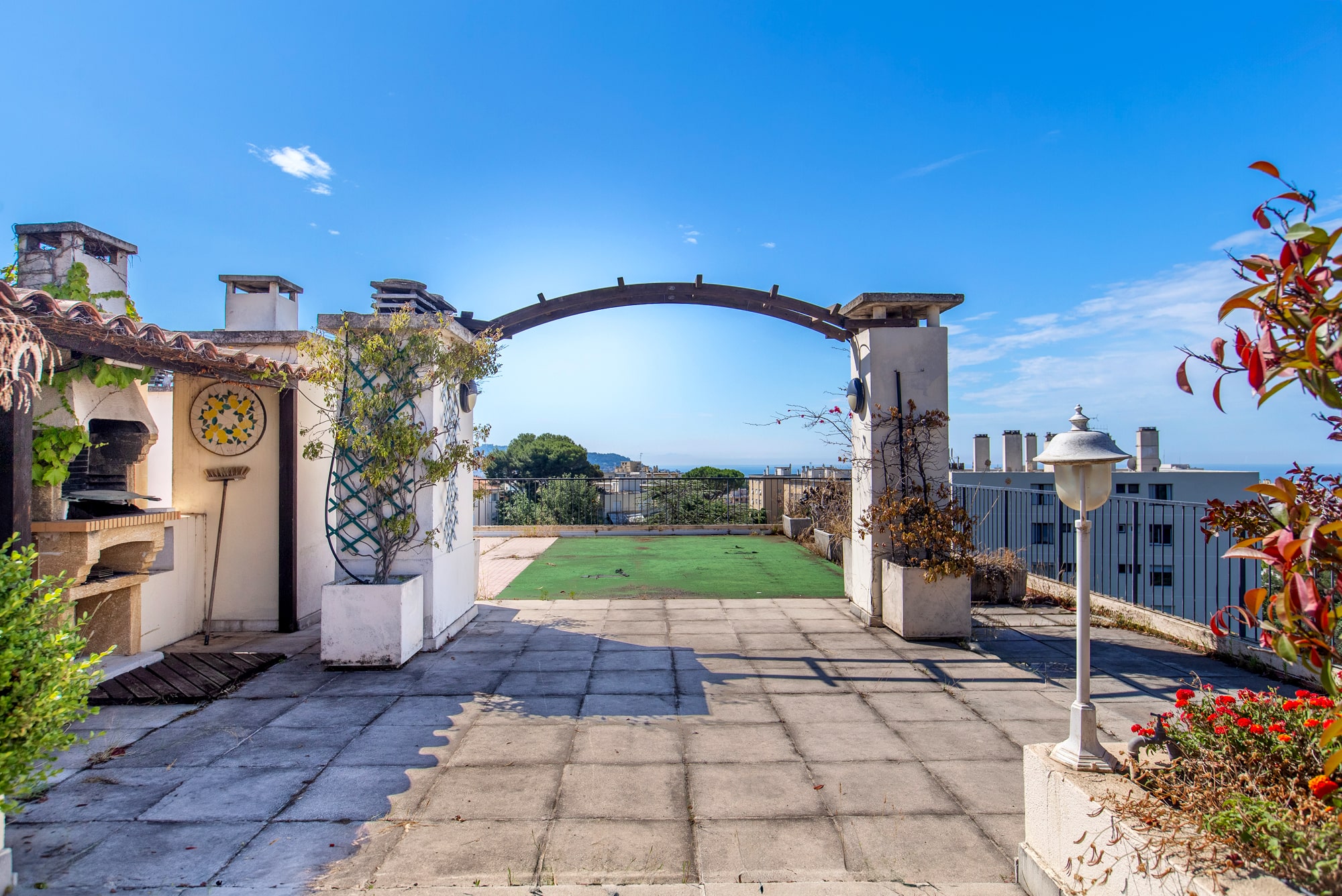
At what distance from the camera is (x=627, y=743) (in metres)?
3.21

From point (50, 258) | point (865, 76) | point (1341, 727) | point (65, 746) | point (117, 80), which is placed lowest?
point (65, 746)

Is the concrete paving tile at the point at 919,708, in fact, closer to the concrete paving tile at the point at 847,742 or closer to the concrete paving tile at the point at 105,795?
the concrete paving tile at the point at 847,742

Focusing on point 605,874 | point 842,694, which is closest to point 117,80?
point 605,874

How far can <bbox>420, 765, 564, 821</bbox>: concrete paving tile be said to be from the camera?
2.54m

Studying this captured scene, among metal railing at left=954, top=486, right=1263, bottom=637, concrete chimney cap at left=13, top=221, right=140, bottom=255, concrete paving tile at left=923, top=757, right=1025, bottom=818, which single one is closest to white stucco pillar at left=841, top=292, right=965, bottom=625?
metal railing at left=954, top=486, right=1263, bottom=637

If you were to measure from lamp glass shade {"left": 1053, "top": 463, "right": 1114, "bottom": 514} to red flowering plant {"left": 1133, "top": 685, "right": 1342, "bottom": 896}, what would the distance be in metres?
0.72

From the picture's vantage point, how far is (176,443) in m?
5.41

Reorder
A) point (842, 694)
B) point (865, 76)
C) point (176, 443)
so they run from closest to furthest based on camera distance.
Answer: point (842, 694), point (176, 443), point (865, 76)

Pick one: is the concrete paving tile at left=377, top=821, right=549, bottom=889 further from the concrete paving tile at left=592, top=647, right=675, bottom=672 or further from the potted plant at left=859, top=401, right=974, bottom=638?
the potted plant at left=859, top=401, right=974, bottom=638

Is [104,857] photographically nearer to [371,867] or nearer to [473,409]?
[371,867]

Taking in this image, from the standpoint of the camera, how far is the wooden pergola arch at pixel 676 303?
5605 mm

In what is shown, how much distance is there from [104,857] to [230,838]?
1.20 ft

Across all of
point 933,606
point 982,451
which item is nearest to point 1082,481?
point 933,606

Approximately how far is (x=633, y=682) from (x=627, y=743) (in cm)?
95
